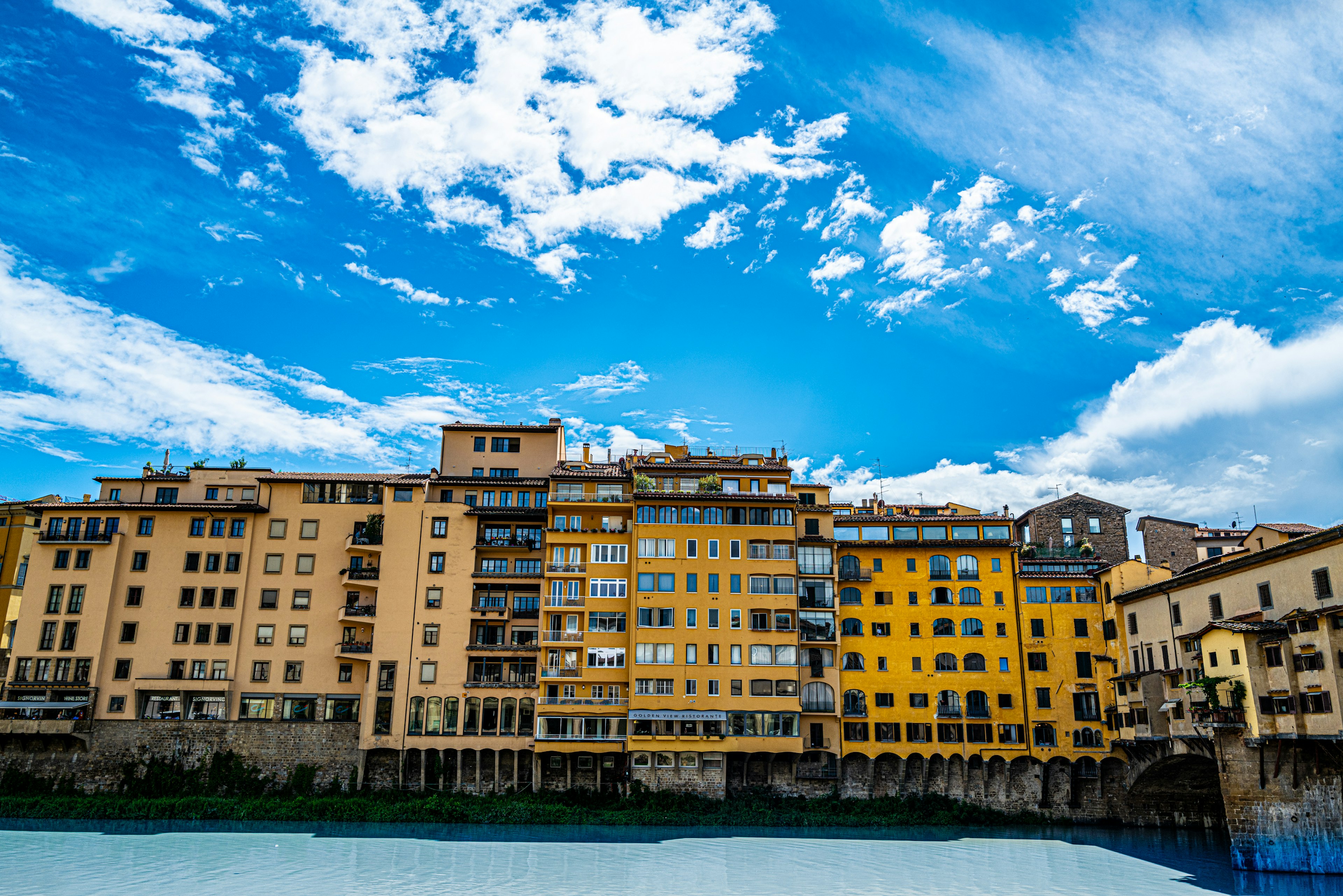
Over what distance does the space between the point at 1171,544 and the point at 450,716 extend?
187 ft

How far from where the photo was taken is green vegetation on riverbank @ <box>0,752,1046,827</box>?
189 feet

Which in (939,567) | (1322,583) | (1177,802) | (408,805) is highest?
(939,567)

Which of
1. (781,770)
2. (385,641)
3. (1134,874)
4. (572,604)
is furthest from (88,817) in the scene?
(1134,874)

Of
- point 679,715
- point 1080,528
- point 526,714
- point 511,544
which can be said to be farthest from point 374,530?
point 1080,528

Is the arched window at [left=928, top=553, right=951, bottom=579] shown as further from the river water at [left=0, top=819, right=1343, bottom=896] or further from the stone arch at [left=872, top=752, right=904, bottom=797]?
the river water at [left=0, top=819, right=1343, bottom=896]

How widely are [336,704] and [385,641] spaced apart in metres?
5.34

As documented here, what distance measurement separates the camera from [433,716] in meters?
61.1

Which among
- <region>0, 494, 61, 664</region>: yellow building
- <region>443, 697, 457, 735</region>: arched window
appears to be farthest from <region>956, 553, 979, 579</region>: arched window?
<region>0, 494, 61, 664</region>: yellow building

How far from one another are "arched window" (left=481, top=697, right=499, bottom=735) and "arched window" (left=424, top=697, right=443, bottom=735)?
8.60 feet

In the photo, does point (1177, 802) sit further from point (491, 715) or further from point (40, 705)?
point (40, 705)

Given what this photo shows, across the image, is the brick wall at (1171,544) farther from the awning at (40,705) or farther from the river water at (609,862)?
the awning at (40,705)

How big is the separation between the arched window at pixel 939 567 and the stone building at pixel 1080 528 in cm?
1302

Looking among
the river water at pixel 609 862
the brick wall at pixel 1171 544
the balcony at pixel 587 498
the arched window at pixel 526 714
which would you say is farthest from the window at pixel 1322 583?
the arched window at pixel 526 714

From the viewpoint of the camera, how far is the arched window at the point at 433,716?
60875 millimetres
